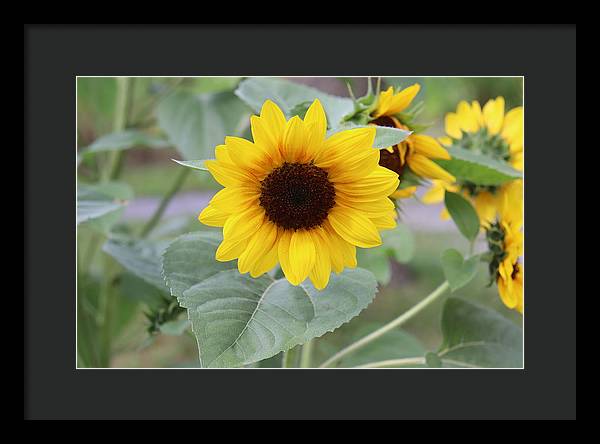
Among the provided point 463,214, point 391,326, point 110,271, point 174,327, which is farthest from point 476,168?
point 110,271

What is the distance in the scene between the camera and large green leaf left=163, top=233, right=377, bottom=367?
18.1 inches

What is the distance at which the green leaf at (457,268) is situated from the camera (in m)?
0.59

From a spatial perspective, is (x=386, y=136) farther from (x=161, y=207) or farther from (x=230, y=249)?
(x=161, y=207)

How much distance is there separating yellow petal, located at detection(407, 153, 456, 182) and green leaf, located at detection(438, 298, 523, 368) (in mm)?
147

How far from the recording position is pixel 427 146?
1.80 ft

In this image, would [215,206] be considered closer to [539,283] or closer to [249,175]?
[249,175]

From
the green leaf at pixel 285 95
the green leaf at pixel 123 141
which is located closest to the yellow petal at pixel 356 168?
the green leaf at pixel 285 95

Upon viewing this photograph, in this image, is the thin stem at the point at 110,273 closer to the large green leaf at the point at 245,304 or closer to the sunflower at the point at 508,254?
the large green leaf at the point at 245,304

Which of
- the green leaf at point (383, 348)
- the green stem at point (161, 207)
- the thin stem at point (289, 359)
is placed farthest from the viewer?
the green stem at point (161, 207)

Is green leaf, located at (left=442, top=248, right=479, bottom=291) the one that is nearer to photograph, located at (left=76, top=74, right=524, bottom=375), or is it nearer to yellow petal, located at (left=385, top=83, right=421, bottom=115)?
photograph, located at (left=76, top=74, right=524, bottom=375)

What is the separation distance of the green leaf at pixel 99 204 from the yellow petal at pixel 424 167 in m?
0.27
